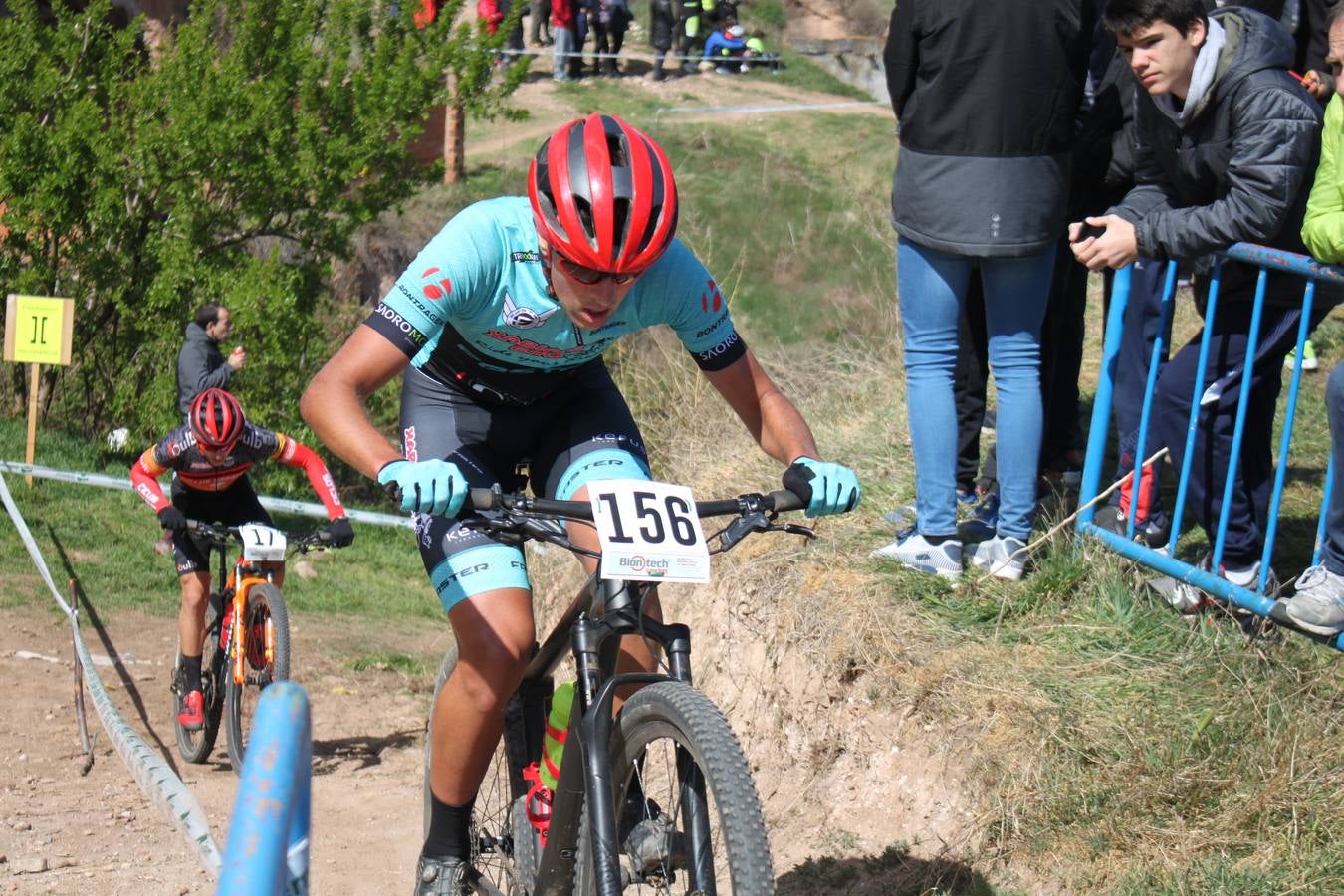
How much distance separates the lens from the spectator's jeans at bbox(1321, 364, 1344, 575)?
428 cm

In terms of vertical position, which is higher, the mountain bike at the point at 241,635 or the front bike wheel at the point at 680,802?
the front bike wheel at the point at 680,802

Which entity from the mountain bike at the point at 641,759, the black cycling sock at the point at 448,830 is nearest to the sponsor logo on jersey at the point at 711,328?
the mountain bike at the point at 641,759

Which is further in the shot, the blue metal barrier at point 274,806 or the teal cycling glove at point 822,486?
the teal cycling glove at point 822,486

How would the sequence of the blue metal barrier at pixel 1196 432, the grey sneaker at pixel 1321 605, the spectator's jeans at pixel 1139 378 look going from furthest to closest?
the spectator's jeans at pixel 1139 378
the blue metal barrier at pixel 1196 432
the grey sneaker at pixel 1321 605

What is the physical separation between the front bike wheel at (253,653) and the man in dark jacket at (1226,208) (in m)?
4.50

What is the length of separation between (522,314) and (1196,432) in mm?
2363

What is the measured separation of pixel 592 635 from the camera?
3.46 m

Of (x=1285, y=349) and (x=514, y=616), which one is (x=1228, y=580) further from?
(x=514, y=616)

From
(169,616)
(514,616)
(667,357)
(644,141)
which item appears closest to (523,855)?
(514,616)

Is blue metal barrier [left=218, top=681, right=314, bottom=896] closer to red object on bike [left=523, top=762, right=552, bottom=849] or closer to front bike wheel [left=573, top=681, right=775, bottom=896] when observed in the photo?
front bike wheel [left=573, top=681, right=775, bottom=896]

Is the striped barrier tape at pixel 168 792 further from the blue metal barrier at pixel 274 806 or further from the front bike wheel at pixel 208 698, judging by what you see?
the front bike wheel at pixel 208 698

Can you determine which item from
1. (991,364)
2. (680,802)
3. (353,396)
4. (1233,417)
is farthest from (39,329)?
(680,802)

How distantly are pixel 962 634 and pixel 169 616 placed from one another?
7.04 m

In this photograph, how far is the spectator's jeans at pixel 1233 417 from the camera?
472cm
